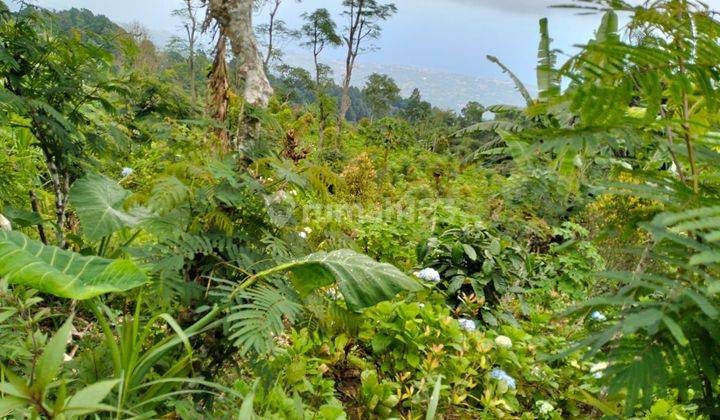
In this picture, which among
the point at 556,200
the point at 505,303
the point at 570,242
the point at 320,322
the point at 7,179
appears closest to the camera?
the point at 570,242

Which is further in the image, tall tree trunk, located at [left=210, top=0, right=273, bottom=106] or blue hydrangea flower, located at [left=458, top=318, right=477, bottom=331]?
tall tree trunk, located at [left=210, top=0, right=273, bottom=106]

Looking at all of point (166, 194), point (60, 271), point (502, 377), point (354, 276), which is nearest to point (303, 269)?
point (354, 276)

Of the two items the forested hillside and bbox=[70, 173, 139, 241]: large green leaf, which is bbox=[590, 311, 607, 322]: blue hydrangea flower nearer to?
the forested hillside

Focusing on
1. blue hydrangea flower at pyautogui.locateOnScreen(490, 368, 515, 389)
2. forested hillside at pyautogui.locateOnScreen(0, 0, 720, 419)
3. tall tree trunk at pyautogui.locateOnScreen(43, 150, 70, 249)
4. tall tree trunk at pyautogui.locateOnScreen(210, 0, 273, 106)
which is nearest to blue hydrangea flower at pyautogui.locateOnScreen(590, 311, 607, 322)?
forested hillside at pyautogui.locateOnScreen(0, 0, 720, 419)

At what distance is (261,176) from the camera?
176 cm

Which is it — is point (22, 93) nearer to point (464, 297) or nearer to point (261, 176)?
point (261, 176)

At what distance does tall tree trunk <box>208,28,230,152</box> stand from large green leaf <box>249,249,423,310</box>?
2.35 feet

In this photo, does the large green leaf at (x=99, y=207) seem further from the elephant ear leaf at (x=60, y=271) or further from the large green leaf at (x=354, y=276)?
the large green leaf at (x=354, y=276)

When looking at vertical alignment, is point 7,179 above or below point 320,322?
above

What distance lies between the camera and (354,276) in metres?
1.42

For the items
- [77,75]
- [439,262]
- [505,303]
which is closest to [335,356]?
[439,262]

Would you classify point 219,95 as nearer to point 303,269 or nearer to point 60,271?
point 303,269

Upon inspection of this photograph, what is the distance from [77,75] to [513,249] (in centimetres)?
285

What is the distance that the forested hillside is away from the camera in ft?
2.47
